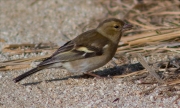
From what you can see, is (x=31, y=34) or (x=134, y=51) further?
(x=31, y=34)

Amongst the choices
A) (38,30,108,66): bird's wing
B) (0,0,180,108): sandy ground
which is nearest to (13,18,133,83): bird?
(38,30,108,66): bird's wing

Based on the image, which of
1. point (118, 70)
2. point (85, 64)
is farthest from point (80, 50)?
point (118, 70)

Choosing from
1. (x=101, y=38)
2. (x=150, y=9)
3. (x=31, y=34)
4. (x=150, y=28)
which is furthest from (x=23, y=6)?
(x=101, y=38)

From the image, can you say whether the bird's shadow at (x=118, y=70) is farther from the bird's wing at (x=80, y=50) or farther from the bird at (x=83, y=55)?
the bird's wing at (x=80, y=50)

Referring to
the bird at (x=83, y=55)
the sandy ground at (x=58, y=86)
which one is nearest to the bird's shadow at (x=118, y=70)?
the bird at (x=83, y=55)

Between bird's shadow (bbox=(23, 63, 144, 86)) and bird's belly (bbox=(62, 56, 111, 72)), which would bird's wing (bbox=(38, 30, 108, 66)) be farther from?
bird's shadow (bbox=(23, 63, 144, 86))

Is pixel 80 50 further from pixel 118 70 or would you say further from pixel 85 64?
pixel 118 70

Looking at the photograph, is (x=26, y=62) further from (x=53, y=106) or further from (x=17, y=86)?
(x=53, y=106)
